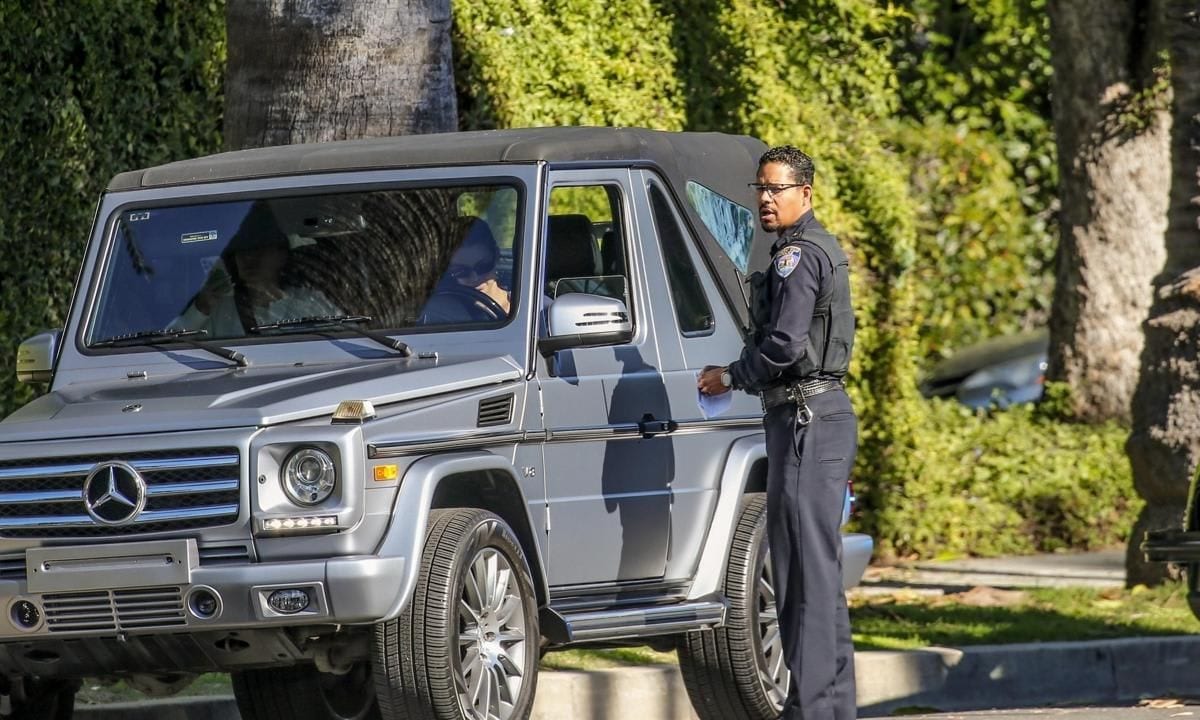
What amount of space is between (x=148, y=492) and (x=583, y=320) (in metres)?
1.47

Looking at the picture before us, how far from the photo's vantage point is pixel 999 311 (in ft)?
71.3

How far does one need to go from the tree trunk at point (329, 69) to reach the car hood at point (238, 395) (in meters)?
2.76

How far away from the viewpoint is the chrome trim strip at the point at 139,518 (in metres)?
6.09

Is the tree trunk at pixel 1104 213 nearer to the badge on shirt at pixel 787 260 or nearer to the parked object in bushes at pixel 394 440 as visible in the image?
the parked object in bushes at pixel 394 440

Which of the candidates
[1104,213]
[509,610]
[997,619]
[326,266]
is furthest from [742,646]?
[1104,213]

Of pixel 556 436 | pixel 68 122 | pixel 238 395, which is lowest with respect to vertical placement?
pixel 556 436

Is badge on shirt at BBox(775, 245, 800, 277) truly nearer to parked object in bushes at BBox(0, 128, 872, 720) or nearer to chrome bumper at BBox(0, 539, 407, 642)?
parked object in bushes at BBox(0, 128, 872, 720)

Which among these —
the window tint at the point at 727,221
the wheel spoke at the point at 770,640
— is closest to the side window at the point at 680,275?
the window tint at the point at 727,221

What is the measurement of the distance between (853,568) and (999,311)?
46.1 feet

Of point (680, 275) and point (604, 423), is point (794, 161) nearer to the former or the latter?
point (680, 275)

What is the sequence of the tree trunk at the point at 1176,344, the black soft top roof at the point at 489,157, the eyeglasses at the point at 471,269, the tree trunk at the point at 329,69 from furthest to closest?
1. the tree trunk at the point at 1176,344
2. the tree trunk at the point at 329,69
3. the black soft top roof at the point at 489,157
4. the eyeglasses at the point at 471,269

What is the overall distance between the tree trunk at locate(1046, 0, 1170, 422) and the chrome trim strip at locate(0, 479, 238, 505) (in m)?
10.1

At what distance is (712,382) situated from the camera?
7000mm

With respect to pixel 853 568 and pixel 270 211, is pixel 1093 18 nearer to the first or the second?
pixel 853 568
